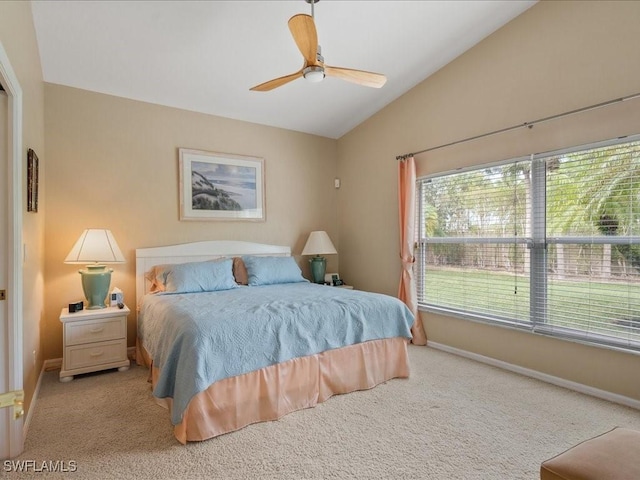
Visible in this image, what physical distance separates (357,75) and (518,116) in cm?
151

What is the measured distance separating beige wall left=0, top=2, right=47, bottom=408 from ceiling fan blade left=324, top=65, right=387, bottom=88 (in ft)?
6.18

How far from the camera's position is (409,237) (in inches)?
A: 158

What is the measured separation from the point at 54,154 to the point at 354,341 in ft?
10.7

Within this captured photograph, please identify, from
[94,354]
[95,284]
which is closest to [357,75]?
[95,284]

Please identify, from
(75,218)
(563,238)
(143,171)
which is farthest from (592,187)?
(75,218)

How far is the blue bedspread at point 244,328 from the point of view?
210cm

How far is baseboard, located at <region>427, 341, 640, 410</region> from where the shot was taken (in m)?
2.55

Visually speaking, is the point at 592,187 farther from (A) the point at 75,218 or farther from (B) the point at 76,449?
(A) the point at 75,218

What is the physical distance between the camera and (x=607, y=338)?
2.65 m

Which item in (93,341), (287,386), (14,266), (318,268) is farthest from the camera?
(318,268)

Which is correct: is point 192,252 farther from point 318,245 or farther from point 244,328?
point 244,328

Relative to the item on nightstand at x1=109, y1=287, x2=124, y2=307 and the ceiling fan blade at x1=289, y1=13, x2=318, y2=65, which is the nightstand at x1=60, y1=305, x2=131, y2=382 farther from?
the ceiling fan blade at x1=289, y1=13, x2=318, y2=65

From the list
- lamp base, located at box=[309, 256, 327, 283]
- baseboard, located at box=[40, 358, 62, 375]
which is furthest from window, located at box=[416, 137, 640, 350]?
baseboard, located at box=[40, 358, 62, 375]

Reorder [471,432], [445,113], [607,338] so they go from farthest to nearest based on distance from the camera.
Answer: [445,113] → [607,338] → [471,432]
